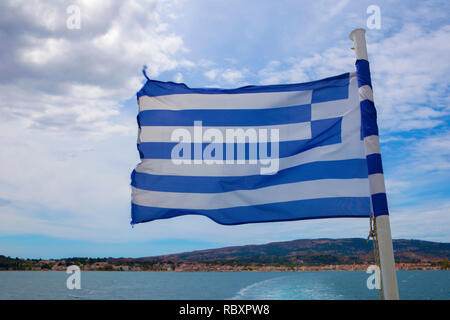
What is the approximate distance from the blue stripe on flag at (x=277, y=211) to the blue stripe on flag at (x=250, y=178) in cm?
28

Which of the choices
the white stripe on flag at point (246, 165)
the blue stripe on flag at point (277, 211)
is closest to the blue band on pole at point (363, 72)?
the white stripe on flag at point (246, 165)

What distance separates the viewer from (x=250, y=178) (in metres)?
5.28

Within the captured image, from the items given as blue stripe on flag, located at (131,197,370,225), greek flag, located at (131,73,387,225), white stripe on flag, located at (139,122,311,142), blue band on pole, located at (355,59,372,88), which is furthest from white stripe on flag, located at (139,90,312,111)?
blue stripe on flag, located at (131,197,370,225)

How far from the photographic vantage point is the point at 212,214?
5.21 metres

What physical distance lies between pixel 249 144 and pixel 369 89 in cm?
176

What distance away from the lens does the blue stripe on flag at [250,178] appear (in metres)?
4.90

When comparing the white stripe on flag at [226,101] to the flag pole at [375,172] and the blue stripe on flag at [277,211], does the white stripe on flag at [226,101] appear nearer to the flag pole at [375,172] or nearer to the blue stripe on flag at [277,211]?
the flag pole at [375,172]

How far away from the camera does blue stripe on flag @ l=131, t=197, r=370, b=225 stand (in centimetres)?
475

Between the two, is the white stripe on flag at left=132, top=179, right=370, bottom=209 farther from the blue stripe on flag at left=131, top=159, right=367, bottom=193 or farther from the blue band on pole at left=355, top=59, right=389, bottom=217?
the blue band on pole at left=355, top=59, right=389, bottom=217

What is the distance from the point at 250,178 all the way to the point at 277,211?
0.57 m

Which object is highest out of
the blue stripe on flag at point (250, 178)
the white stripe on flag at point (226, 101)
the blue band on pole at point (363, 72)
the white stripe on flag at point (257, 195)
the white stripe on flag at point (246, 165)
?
the white stripe on flag at point (226, 101)

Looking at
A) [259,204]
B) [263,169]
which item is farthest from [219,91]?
[259,204]

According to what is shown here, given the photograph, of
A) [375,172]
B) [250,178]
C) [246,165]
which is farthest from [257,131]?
[375,172]
